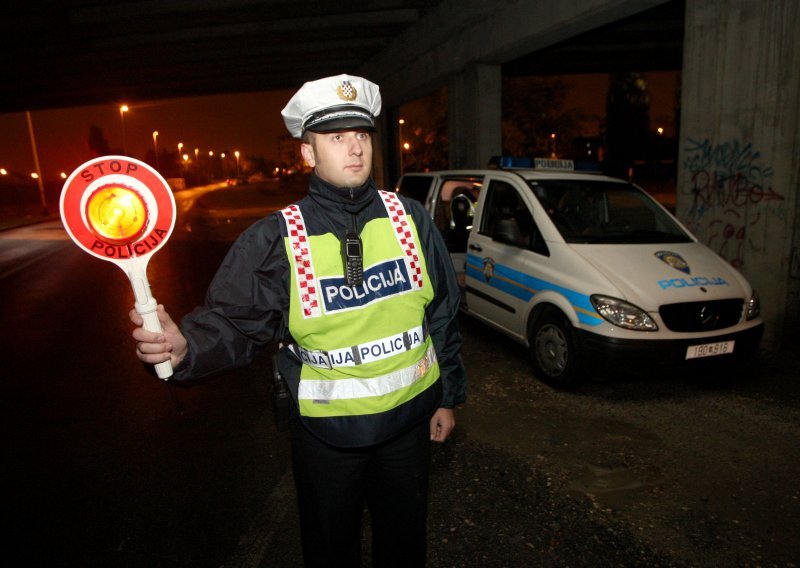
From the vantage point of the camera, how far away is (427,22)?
44.4 ft

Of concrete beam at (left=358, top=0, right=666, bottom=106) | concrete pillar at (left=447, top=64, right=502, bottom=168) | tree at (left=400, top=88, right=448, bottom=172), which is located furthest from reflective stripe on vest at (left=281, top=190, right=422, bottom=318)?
tree at (left=400, top=88, right=448, bottom=172)

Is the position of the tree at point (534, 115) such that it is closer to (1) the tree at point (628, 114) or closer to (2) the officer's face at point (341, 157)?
(2) the officer's face at point (341, 157)

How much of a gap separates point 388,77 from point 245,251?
56.5 ft

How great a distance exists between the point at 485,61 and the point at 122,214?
1173 centimetres

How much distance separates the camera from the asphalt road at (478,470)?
283 centimetres

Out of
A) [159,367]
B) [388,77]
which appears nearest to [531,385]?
[159,367]

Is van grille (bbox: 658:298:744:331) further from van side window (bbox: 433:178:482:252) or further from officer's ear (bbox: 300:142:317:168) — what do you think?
officer's ear (bbox: 300:142:317:168)

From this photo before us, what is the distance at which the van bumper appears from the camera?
4262 mm

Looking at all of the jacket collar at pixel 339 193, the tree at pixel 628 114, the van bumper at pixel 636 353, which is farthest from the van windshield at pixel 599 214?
the tree at pixel 628 114

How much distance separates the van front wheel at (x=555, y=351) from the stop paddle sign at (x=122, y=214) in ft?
12.5

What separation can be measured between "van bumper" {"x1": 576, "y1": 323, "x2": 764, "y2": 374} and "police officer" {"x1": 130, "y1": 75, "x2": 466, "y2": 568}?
2.68m

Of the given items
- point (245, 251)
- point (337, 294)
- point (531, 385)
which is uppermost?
point (245, 251)

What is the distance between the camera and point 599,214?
5.71m

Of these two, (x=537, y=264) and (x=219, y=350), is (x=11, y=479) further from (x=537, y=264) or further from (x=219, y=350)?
(x=537, y=264)
